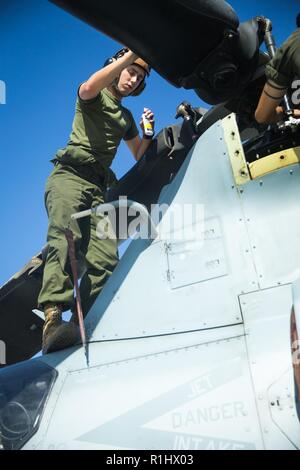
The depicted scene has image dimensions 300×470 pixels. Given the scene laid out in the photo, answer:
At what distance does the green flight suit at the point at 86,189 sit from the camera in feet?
9.84

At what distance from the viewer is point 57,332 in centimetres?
270

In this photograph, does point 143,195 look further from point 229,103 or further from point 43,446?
point 43,446

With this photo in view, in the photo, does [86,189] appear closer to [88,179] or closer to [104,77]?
[88,179]

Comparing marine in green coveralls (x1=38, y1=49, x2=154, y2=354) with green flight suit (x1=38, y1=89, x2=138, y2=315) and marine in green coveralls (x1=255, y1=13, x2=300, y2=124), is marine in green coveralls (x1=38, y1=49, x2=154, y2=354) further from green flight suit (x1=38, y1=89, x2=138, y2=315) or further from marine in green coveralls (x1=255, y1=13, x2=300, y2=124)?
marine in green coveralls (x1=255, y1=13, x2=300, y2=124)

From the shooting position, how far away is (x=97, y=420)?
6.92 ft

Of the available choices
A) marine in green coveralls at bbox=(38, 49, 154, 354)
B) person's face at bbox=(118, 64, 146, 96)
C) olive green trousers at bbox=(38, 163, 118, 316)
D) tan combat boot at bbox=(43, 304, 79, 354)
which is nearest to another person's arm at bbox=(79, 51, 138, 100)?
marine in green coveralls at bbox=(38, 49, 154, 354)

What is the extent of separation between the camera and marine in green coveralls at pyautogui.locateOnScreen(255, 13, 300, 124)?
2.59 meters

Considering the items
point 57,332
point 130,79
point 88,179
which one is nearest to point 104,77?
point 130,79

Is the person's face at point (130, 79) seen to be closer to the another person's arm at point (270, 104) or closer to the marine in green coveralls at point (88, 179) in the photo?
the marine in green coveralls at point (88, 179)

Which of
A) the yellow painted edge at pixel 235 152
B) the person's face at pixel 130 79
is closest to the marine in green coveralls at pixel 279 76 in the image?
the yellow painted edge at pixel 235 152

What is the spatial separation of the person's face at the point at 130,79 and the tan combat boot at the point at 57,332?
165cm

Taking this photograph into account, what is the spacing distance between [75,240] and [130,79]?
4.13ft
